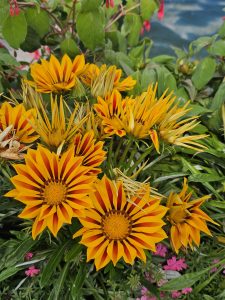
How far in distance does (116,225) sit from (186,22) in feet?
6.21

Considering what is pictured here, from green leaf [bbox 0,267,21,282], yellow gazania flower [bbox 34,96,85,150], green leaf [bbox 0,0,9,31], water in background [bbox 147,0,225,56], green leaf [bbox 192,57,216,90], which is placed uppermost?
green leaf [bbox 0,0,9,31]

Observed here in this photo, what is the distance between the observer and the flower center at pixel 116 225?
2.41 feet

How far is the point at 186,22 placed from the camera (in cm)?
243

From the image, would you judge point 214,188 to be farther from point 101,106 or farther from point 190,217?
point 101,106

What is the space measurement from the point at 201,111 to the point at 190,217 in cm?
35

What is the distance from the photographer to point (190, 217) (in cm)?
83

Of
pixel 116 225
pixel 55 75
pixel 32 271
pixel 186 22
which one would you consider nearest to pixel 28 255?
pixel 32 271

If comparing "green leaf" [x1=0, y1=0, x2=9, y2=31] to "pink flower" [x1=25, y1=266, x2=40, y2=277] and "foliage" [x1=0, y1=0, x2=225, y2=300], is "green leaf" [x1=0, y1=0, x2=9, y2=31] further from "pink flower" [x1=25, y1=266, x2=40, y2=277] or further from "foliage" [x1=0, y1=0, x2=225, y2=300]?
"pink flower" [x1=25, y1=266, x2=40, y2=277]

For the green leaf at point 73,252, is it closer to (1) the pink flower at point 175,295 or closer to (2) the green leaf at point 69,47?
(1) the pink flower at point 175,295

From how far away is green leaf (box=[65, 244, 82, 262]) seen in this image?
789 millimetres

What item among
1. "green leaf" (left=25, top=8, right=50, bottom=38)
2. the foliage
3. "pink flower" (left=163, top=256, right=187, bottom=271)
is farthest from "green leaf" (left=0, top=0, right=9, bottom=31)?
"pink flower" (left=163, top=256, right=187, bottom=271)

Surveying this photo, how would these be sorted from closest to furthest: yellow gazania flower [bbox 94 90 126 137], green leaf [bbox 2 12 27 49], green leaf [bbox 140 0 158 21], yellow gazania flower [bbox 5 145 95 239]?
yellow gazania flower [bbox 5 145 95 239] → yellow gazania flower [bbox 94 90 126 137] → green leaf [bbox 2 12 27 49] → green leaf [bbox 140 0 158 21]

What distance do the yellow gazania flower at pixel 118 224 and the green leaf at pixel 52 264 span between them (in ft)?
0.29

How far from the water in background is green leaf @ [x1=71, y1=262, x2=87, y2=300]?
5.37 ft
